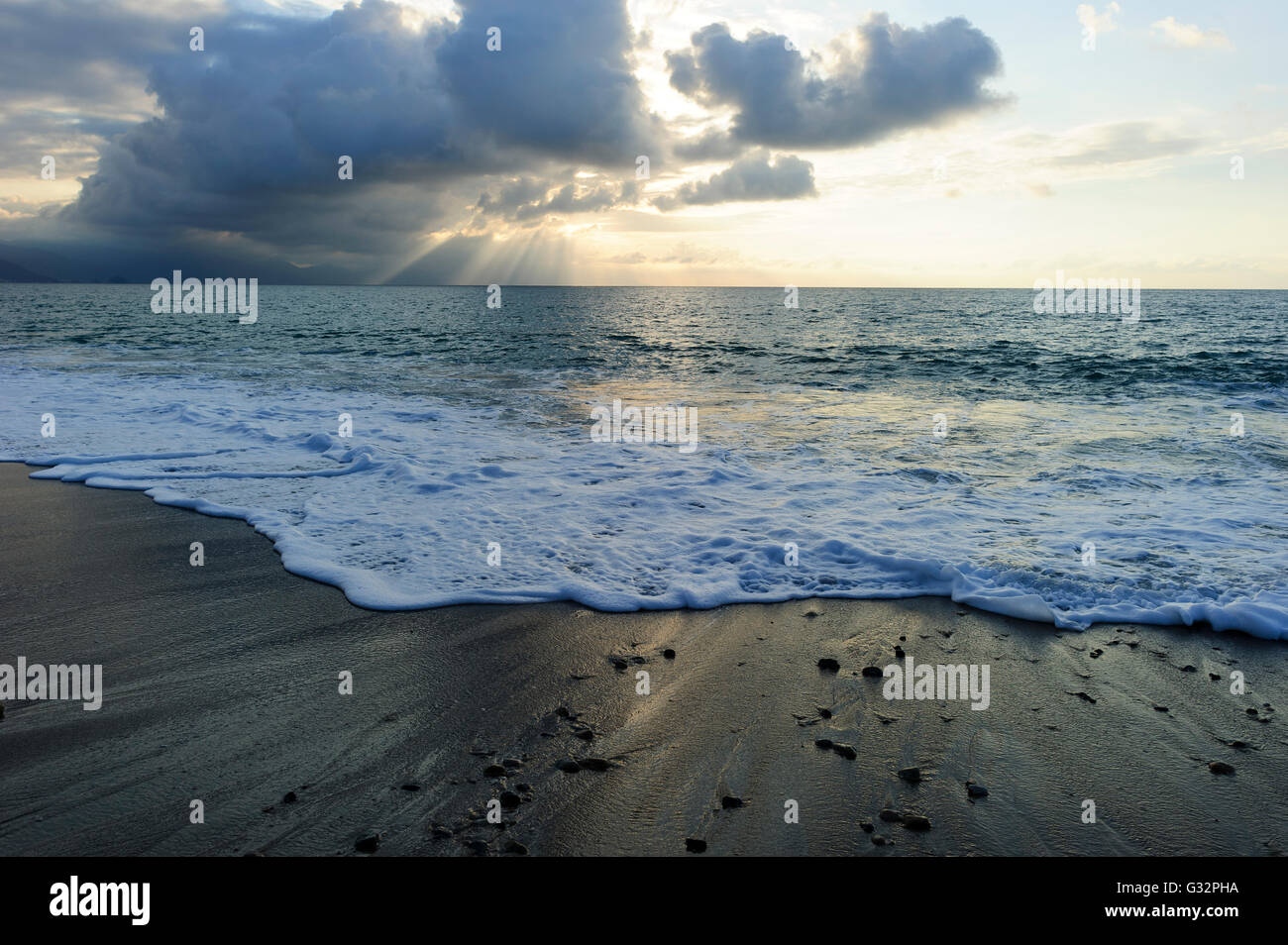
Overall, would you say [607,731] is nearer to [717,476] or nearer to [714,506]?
[714,506]

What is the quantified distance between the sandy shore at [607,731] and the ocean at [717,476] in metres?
0.59

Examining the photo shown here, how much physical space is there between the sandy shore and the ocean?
588 millimetres

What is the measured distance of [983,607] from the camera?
615 cm

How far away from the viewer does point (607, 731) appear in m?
4.27

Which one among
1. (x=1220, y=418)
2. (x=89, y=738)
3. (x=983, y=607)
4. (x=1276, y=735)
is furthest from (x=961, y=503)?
(x=1220, y=418)

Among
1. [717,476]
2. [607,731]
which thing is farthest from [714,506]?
[607,731]

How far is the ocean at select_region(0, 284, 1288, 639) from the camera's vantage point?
260 inches

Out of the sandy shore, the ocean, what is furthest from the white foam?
the sandy shore

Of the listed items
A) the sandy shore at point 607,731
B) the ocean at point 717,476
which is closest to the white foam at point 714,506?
the ocean at point 717,476

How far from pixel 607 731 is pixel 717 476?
6341 mm

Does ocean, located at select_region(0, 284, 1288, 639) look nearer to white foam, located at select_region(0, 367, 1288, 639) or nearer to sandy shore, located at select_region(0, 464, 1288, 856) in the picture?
white foam, located at select_region(0, 367, 1288, 639)

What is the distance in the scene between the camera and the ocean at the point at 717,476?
6.61m
